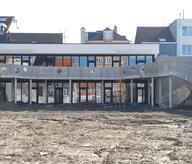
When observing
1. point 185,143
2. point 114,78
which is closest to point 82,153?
point 185,143

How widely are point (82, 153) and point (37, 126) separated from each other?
9144 mm

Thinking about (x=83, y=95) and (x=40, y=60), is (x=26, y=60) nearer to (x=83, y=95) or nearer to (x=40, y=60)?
(x=40, y=60)

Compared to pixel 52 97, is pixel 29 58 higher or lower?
higher

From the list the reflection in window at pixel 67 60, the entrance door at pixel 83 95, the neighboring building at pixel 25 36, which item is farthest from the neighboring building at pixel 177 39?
the entrance door at pixel 83 95

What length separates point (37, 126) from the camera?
23.8 metres

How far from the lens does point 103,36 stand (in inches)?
3199

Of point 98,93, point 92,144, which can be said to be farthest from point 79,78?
point 92,144

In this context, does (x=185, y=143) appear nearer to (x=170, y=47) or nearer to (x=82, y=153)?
(x=82, y=153)

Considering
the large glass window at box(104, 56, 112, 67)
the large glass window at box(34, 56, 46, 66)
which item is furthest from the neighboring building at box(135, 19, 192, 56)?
the large glass window at box(34, 56, 46, 66)

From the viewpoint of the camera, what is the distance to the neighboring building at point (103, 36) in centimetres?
8075

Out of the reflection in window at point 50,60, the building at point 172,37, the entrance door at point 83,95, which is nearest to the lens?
the entrance door at point 83,95

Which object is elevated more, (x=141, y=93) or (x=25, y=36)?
(x=25, y=36)

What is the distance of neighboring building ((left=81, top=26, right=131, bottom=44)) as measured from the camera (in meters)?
80.8

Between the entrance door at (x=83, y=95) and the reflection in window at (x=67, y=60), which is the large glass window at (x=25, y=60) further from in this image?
the entrance door at (x=83, y=95)
